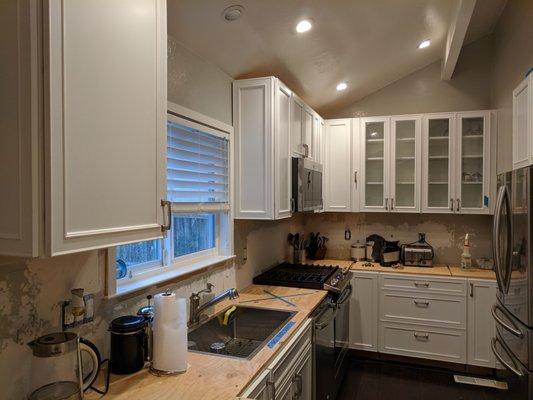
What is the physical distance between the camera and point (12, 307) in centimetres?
118

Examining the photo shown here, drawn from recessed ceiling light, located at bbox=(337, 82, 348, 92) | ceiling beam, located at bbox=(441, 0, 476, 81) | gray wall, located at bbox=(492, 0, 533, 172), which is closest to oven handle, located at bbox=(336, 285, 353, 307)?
gray wall, located at bbox=(492, 0, 533, 172)

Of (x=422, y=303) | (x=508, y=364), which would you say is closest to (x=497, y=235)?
(x=508, y=364)

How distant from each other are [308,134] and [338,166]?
31.5 inches

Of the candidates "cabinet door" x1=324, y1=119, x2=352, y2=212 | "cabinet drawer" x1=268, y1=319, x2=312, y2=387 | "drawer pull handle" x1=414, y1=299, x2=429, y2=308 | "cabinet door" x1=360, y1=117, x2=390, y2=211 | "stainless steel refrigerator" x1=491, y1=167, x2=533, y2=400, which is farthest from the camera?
"cabinet door" x1=324, y1=119, x2=352, y2=212

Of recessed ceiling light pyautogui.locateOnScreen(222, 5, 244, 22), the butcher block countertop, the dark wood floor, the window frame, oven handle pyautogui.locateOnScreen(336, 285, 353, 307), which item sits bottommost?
the dark wood floor

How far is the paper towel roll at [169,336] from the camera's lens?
1.46 meters

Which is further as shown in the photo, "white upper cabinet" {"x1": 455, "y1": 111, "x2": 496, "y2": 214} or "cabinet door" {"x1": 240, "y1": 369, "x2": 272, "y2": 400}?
"white upper cabinet" {"x1": 455, "y1": 111, "x2": 496, "y2": 214}

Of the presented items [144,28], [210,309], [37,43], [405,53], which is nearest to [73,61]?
[37,43]

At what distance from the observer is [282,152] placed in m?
2.68

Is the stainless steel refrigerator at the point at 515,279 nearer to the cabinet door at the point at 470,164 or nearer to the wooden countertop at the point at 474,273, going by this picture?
the wooden countertop at the point at 474,273

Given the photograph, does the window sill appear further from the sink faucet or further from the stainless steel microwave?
the stainless steel microwave

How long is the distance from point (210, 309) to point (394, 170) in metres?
2.53

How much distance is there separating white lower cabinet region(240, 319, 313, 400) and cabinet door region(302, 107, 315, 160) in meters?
1.61

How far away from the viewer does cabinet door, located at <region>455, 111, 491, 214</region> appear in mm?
3617
